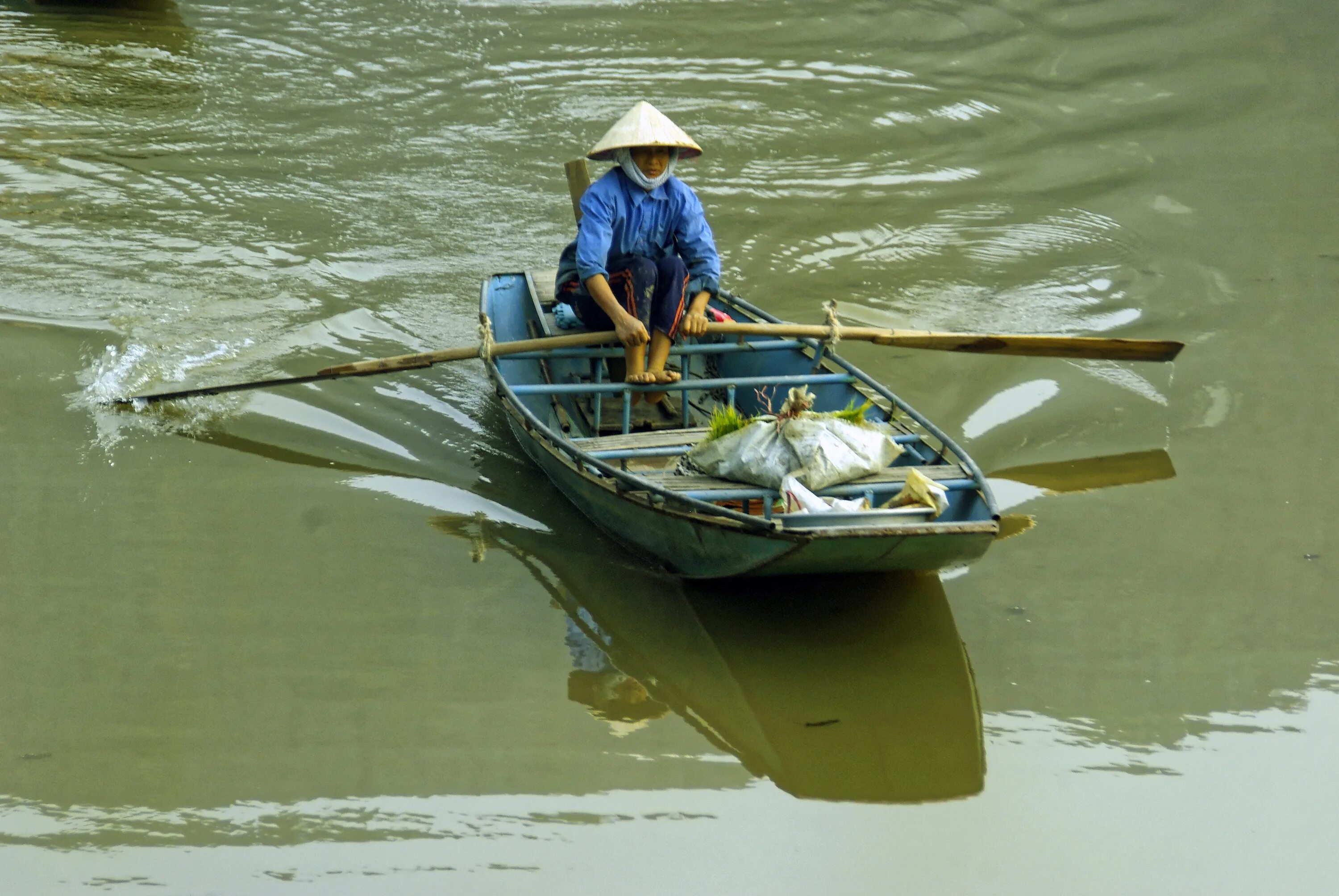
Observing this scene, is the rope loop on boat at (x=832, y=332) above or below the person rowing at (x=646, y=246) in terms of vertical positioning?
below

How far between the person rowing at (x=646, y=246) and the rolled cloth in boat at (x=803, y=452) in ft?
2.56

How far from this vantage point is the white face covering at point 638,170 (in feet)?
14.3

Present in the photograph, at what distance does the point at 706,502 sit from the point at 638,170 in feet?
5.00

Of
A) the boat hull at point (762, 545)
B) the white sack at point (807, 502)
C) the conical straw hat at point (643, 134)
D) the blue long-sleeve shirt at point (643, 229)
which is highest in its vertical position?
the conical straw hat at point (643, 134)

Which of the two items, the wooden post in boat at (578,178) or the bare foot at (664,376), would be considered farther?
the wooden post in boat at (578,178)

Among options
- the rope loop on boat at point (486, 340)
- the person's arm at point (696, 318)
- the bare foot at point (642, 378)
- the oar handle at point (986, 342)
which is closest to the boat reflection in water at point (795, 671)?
the bare foot at point (642, 378)

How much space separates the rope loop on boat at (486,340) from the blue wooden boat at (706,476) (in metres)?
0.05

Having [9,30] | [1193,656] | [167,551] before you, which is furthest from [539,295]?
[9,30]

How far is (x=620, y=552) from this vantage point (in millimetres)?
4137

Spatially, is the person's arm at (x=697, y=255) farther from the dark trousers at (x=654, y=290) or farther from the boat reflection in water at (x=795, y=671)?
the boat reflection in water at (x=795, y=671)

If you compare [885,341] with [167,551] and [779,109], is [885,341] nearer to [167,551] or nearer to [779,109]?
[167,551]

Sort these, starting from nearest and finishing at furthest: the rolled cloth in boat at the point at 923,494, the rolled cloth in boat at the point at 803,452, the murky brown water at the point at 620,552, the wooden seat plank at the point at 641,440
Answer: the murky brown water at the point at 620,552 < the rolled cloth in boat at the point at 923,494 < the rolled cloth in boat at the point at 803,452 < the wooden seat plank at the point at 641,440

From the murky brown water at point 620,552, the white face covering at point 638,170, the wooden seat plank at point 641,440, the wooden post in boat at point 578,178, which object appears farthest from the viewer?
the wooden post in boat at point 578,178

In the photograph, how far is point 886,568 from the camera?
3.40 meters
